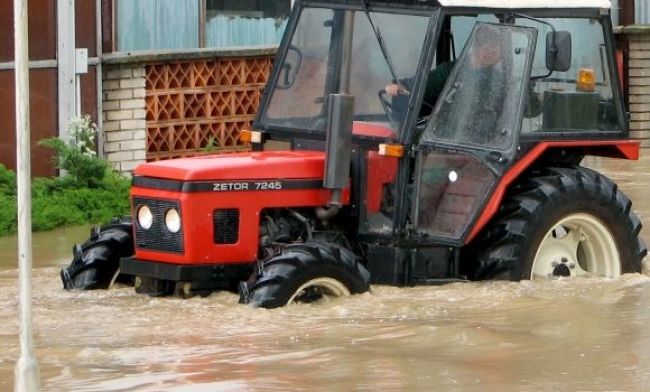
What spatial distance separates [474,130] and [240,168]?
4.87ft

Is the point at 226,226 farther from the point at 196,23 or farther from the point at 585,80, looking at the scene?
the point at 196,23

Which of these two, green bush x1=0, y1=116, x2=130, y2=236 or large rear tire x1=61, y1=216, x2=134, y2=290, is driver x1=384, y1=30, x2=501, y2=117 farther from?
green bush x1=0, y1=116, x2=130, y2=236

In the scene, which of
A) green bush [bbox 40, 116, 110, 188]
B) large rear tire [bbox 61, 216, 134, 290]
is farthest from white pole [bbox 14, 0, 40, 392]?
green bush [bbox 40, 116, 110, 188]

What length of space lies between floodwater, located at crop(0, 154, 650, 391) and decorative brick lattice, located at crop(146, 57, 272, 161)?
6.19m

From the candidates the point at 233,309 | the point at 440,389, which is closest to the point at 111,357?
the point at 233,309

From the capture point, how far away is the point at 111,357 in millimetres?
9031

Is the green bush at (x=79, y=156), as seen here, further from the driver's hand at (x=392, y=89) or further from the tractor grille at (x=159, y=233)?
the driver's hand at (x=392, y=89)

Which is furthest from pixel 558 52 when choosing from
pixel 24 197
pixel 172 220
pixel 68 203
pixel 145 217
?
pixel 68 203

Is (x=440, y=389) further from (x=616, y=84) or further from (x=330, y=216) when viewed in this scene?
(x=616, y=84)

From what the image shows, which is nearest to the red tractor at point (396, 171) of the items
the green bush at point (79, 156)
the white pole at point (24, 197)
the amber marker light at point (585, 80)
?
the amber marker light at point (585, 80)

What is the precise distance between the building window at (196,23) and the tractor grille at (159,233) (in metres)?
6.90

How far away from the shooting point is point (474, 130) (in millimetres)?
10750

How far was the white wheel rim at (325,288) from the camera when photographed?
32.8 ft

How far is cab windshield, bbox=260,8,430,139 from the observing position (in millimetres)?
10672
